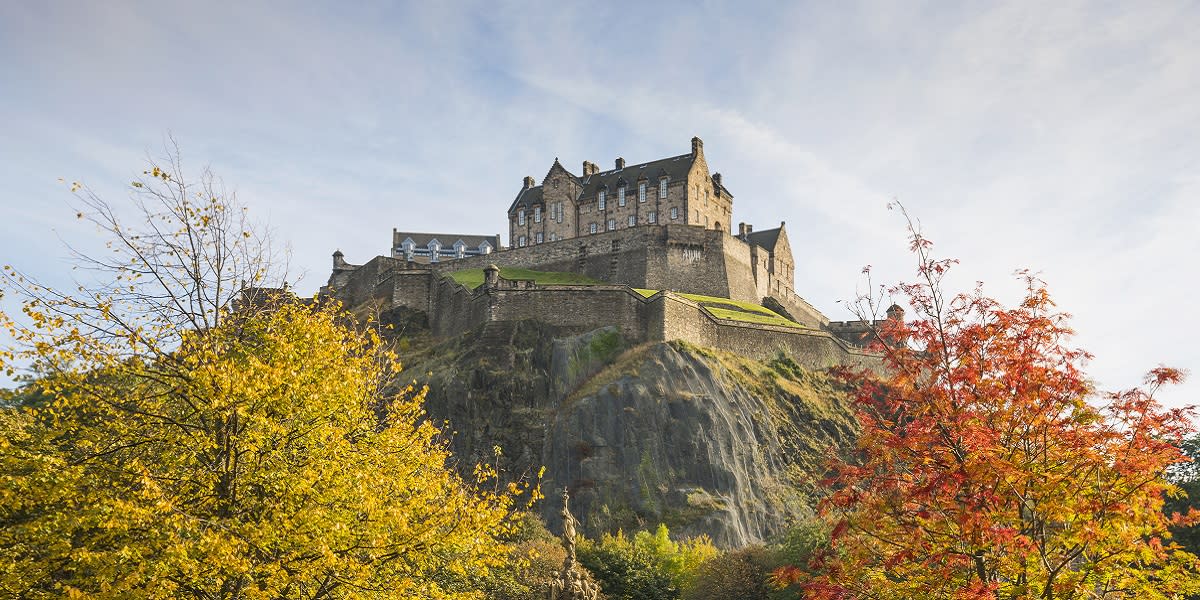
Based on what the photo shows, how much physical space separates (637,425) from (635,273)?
19478 mm

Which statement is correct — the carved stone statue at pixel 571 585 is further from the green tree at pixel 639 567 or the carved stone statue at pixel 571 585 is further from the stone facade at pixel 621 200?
the stone facade at pixel 621 200

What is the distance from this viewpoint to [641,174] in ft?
241

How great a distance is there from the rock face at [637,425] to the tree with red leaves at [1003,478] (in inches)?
1097

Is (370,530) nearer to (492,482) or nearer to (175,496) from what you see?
(175,496)

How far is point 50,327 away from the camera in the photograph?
13.8 m

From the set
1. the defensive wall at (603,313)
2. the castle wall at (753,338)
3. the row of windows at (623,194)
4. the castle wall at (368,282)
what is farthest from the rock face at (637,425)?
the row of windows at (623,194)

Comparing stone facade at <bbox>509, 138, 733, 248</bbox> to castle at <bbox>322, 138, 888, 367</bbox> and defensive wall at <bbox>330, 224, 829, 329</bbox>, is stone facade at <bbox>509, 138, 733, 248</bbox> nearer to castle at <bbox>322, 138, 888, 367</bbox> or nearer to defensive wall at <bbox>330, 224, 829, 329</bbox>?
castle at <bbox>322, 138, 888, 367</bbox>

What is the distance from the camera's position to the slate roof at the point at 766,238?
76688 mm

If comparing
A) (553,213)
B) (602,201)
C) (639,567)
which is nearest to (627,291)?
(639,567)

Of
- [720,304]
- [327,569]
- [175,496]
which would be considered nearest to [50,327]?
[175,496]

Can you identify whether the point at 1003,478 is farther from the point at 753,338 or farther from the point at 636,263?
the point at 636,263

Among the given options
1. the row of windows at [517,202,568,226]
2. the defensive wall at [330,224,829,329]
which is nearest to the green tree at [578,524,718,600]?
the defensive wall at [330,224,829,329]

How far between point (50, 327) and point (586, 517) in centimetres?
3035

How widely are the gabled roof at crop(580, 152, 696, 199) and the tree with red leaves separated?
58834 millimetres
